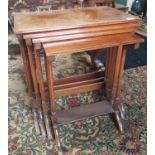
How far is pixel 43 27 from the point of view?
3.85 feet

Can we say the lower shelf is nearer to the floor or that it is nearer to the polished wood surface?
the floor

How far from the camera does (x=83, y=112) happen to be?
61.1 inches

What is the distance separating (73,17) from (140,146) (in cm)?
103

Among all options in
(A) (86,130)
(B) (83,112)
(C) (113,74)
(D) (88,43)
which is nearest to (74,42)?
(D) (88,43)

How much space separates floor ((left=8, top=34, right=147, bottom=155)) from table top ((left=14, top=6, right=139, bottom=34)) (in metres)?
0.79

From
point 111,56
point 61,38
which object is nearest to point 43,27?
point 61,38

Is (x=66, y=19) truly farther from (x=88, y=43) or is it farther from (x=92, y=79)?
(x=92, y=79)

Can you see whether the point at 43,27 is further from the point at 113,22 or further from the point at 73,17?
the point at 113,22

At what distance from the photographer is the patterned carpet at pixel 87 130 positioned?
1415mm

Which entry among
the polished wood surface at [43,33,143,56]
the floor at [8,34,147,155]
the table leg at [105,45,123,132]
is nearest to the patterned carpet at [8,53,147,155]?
the floor at [8,34,147,155]

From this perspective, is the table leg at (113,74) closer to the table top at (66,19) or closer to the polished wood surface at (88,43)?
the polished wood surface at (88,43)

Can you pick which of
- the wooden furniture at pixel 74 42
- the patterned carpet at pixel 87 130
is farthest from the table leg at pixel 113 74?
the patterned carpet at pixel 87 130

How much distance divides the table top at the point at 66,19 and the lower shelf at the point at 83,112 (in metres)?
0.67

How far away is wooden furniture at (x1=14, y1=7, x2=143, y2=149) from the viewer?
45.7 inches
